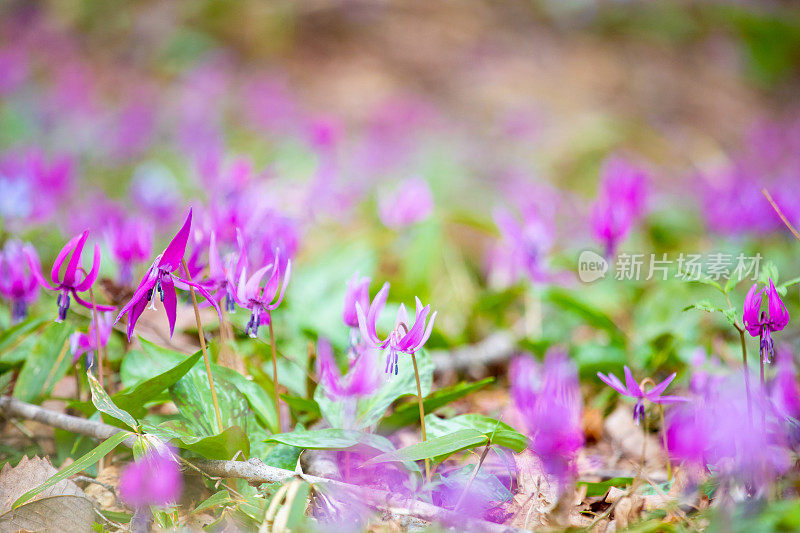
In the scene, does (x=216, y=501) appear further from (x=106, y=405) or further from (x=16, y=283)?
(x=16, y=283)

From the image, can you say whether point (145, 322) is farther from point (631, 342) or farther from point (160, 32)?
point (160, 32)

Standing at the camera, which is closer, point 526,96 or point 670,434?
point 670,434

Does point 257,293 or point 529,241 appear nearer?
point 257,293

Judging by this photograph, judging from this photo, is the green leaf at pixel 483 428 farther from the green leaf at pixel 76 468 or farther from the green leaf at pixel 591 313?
the green leaf at pixel 591 313

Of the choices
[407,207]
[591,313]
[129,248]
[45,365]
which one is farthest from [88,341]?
[591,313]

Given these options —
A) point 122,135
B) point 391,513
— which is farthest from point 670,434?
point 122,135

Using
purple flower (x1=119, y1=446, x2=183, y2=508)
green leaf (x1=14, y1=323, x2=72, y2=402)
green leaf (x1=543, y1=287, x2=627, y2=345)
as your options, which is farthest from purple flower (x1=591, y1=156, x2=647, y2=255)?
green leaf (x1=14, y1=323, x2=72, y2=402)
